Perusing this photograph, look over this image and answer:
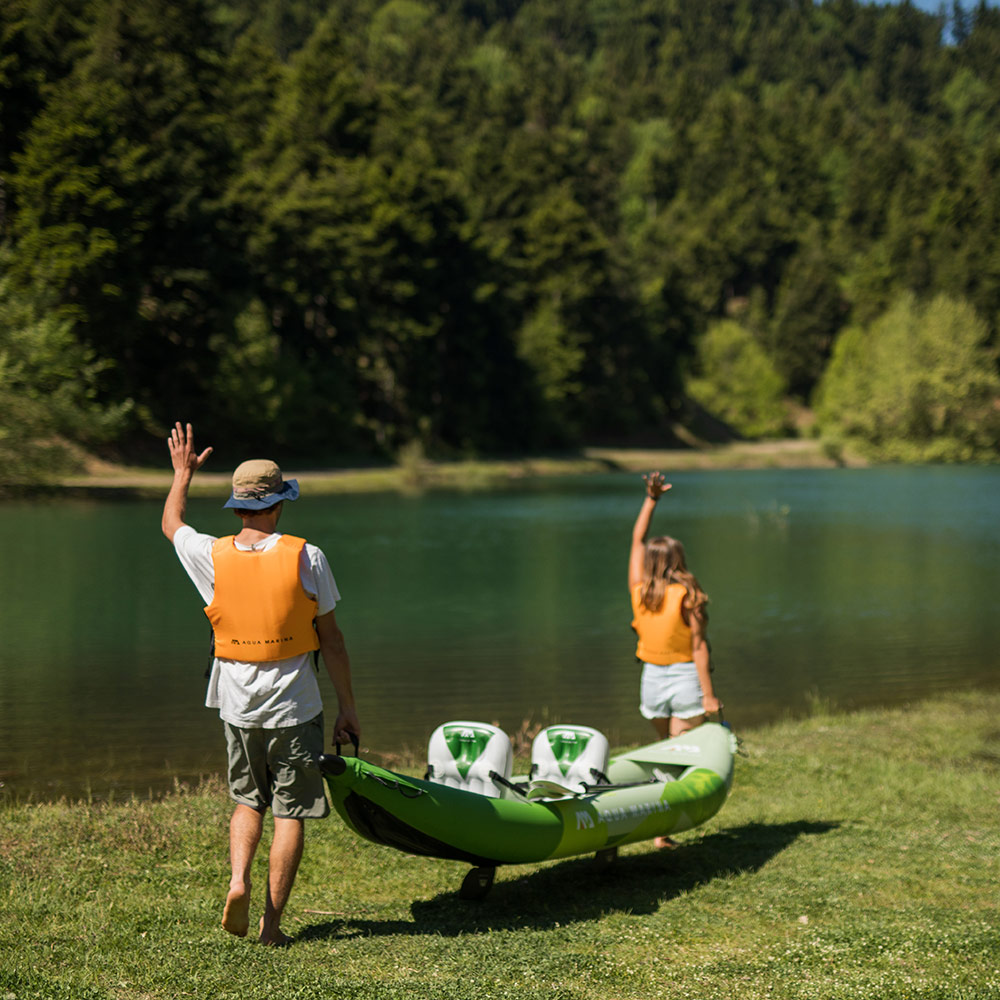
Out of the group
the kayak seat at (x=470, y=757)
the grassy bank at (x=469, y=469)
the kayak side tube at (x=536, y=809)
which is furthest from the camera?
the grassy bank at (x=469, y=469)

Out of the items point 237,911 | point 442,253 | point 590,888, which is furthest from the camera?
point 442,253

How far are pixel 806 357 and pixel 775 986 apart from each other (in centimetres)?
10340

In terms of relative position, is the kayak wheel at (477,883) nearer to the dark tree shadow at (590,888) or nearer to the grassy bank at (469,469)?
the dark tree shadow at (590,888)

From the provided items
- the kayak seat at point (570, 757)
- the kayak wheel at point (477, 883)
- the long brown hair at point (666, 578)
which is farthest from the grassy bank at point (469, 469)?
the kayak wheel at point (477, 883)

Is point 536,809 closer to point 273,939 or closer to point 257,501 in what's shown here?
point 273,939

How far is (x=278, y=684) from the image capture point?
484 cm

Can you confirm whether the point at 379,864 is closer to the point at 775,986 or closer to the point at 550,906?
the point at 550,906

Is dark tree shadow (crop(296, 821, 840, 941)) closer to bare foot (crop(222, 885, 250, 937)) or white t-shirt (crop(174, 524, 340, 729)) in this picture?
bare foot (crop(222, 885, 250, 937))

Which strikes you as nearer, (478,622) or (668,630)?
(668,630)

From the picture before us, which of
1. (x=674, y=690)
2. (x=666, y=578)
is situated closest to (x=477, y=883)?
(x=674, y=690)

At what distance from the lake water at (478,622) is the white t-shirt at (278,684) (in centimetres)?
386

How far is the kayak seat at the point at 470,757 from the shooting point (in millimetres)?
5941

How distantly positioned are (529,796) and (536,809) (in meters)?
0.19

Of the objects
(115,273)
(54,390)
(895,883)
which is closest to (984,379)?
(115,273)
